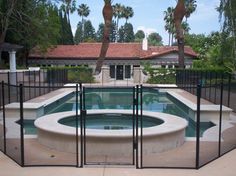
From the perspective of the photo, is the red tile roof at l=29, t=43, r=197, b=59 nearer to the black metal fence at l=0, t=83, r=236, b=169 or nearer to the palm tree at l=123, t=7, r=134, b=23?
the black metal fence at l=0, t=83, r=236, b=169

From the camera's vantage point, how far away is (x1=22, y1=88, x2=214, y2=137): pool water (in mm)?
14080

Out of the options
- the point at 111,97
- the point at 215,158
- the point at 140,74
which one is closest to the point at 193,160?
the point at 215,158

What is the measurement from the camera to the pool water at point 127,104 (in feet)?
46.2

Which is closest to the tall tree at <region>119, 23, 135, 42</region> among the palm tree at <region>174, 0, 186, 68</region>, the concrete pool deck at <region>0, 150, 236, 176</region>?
the palm tree at <region>174, 0, 186, 68</region>

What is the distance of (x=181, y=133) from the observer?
9.15 meters

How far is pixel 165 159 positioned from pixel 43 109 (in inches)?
356

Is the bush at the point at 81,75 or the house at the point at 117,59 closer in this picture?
the bush at the point at 81,75

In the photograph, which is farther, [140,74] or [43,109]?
[140,74]

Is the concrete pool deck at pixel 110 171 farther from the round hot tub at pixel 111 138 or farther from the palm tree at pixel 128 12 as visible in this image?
the palm tree at pixel 128 12

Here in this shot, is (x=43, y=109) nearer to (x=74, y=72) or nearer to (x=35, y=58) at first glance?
(x=74, y=72)

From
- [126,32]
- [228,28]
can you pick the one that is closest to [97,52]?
[228,28]

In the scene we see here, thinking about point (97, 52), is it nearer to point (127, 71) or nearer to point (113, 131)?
point (127, 71)

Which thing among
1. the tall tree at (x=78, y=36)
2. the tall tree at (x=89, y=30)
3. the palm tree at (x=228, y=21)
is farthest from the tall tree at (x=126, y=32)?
the palm tree at (x=228, y=21)

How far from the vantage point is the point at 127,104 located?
19266 millimetres
